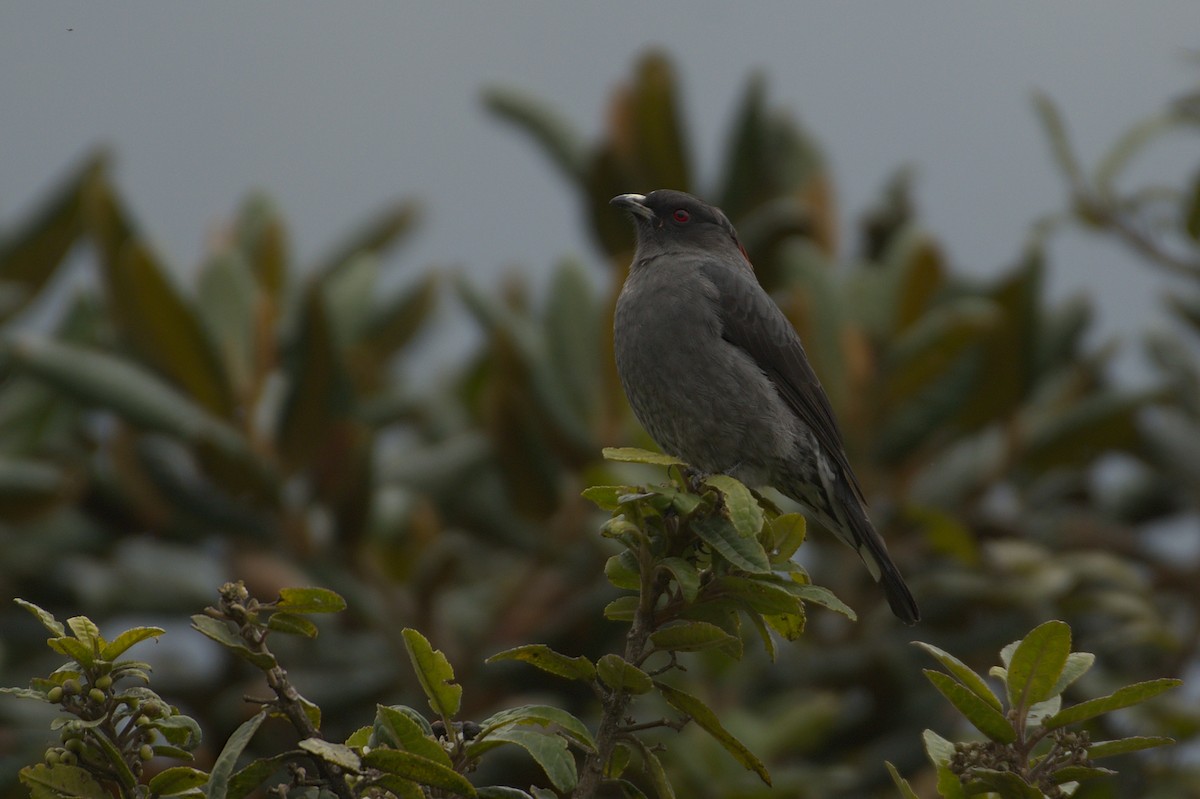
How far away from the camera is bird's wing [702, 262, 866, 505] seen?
4.82 meters

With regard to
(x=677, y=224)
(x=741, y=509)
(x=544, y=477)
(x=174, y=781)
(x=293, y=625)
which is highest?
(x=677, y=224)

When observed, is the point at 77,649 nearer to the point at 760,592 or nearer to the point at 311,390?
the point at 760,592

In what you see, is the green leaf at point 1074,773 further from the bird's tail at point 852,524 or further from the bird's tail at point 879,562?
the bird's tail at point 852,524

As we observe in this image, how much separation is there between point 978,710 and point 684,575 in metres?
0.51

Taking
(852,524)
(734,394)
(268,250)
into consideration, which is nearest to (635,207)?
(734,394)

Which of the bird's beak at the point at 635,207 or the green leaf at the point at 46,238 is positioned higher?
the bird's beak at the point at 635,207

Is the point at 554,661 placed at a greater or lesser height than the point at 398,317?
Answer: greater

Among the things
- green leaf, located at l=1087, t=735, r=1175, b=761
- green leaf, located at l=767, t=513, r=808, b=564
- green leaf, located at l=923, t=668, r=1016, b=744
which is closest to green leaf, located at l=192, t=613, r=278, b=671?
green leaf, located at l=923, t=668, r=1016, b=744

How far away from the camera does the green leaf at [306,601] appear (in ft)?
6.93

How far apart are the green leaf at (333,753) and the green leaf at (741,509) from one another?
77cm

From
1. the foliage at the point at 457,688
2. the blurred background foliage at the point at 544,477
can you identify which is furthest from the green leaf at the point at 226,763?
the blurred background foliage at the point at 544,477

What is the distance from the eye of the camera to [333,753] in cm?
197

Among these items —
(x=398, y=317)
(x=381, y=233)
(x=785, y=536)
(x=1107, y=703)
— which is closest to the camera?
(x=1107, y=703)

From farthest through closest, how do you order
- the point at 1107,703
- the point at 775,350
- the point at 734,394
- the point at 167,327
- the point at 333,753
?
1. the point at 167,327
2. the point at 775,350
3. the point at 734,394
4. the point at 1107,703
5. the point at 333,753
